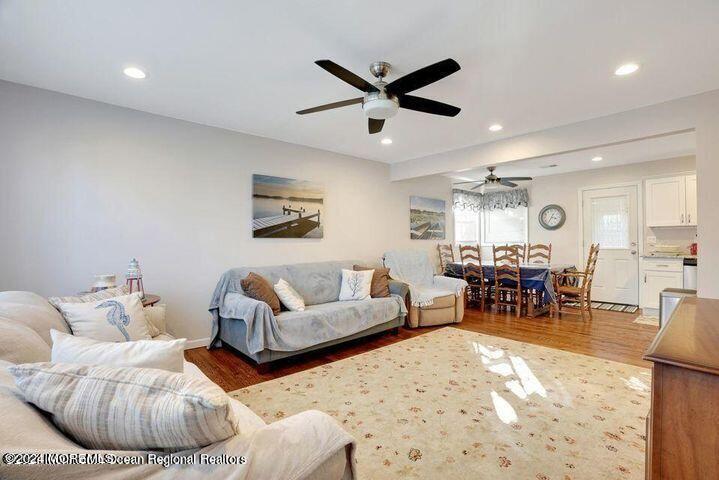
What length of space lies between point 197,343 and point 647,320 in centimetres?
599

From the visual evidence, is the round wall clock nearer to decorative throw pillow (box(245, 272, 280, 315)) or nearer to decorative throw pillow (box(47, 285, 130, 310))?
decorative throw pillow (box(245, 272, 280, 315))

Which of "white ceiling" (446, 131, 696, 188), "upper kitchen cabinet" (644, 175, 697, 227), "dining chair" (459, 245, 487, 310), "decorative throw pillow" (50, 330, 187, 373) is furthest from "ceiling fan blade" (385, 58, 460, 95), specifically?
"upper kitchen cabinet" (644, 175, 697, 227)

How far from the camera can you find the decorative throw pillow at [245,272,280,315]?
3234 millimetres

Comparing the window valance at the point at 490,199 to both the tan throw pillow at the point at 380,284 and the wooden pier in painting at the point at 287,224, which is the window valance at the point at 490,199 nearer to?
the tan throw pillow at the point at 380,284

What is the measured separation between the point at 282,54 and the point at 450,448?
273 cm

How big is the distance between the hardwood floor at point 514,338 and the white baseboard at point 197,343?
2.8 inches

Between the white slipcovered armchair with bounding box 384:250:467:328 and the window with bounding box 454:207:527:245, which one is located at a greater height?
the window with bounding box 454:207:527:245

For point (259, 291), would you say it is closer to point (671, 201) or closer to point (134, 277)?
point (134, 277)

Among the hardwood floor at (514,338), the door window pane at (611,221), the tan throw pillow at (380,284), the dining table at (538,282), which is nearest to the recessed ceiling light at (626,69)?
the hardwood floor at (514,338)

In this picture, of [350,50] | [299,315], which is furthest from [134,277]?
[350,50]

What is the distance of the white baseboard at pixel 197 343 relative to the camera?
11.6 ft

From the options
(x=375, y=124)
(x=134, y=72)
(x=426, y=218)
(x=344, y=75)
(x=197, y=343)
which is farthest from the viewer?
(x=426, y=218)

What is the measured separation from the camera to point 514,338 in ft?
12.6

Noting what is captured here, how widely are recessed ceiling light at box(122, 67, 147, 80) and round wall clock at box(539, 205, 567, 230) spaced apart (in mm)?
6934
